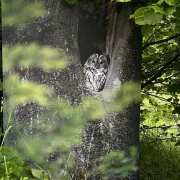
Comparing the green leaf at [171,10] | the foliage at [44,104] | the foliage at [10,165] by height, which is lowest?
the foliage at [10,165]

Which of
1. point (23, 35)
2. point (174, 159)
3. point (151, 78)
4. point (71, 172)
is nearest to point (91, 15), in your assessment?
point (23, 35)

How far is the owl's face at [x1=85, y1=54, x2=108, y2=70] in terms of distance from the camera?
89.6 inches

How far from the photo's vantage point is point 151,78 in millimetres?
4207

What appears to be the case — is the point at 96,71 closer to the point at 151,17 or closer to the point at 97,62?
the point at 97,62

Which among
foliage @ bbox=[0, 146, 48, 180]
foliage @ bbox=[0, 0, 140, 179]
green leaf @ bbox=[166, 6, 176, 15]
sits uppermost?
green leaf @ bbox=[166, 6, 176, 15]

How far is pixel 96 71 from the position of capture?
230 cm

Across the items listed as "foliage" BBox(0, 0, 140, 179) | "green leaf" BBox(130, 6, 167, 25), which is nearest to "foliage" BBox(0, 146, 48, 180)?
"foliage" BBox(0, 0, 140, 179)

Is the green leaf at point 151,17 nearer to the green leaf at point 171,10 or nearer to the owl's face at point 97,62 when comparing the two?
the green leaf at point 171,10

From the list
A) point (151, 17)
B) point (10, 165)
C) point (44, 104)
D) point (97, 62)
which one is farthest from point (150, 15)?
point (10, 165)

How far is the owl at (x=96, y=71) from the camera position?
7.48 ft

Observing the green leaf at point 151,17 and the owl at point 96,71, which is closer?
the green leaf at point 151,17

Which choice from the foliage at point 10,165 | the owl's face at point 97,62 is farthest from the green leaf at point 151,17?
the foliage at point 10,165

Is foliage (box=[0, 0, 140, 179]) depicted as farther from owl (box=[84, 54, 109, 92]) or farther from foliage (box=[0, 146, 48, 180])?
foliage (box=[0, 146, 48, 180])

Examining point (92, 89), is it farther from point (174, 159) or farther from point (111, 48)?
point (174, 159)
